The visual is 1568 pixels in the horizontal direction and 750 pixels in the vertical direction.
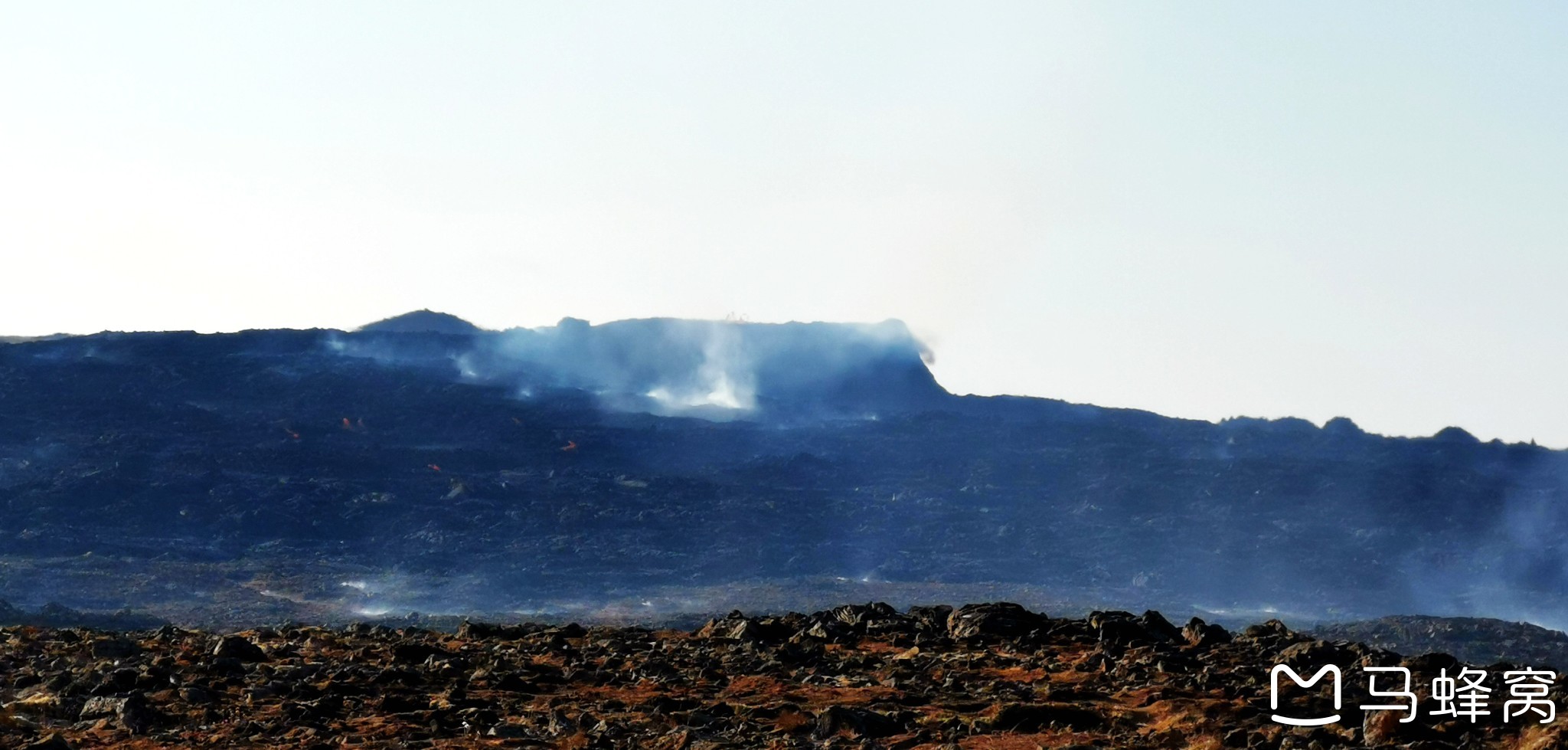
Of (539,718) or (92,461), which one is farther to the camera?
(92,461)

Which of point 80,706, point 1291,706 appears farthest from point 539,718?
point 1291,706

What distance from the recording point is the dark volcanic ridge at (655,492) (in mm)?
109438

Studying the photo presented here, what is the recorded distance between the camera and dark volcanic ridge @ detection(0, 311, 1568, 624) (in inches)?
4309

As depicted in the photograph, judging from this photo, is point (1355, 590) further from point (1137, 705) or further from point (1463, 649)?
point (1137, 705)

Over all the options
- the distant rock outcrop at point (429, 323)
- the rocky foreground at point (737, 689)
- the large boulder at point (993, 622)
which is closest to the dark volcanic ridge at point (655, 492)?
the distant rock outcrop at point (429, 323)

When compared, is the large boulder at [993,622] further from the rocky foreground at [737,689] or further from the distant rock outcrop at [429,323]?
the distant rock outcrop at [429,323]

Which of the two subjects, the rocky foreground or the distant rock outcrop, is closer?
the rocky foreground

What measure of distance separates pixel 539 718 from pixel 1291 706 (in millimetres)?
6993

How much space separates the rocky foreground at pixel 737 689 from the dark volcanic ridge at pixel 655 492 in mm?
68858

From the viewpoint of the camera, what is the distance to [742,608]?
9762 cm

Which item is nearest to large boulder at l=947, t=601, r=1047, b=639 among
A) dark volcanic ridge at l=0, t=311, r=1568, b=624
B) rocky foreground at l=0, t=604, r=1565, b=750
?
rocky foreground at l=0, t=604, r=1565, b=750

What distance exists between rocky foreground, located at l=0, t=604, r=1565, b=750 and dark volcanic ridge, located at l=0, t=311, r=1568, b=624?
68.9 meters

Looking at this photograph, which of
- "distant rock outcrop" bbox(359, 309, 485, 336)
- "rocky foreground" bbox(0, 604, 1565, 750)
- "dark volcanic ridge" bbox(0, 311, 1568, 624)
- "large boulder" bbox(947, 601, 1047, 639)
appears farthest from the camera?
"distant rock outcrop" bbox(359, 309, 485, 336)

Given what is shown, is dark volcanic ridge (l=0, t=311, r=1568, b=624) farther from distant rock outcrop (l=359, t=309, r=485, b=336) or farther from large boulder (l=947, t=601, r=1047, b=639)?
large boulder (l=947, t=601, r=1047, b=639)
